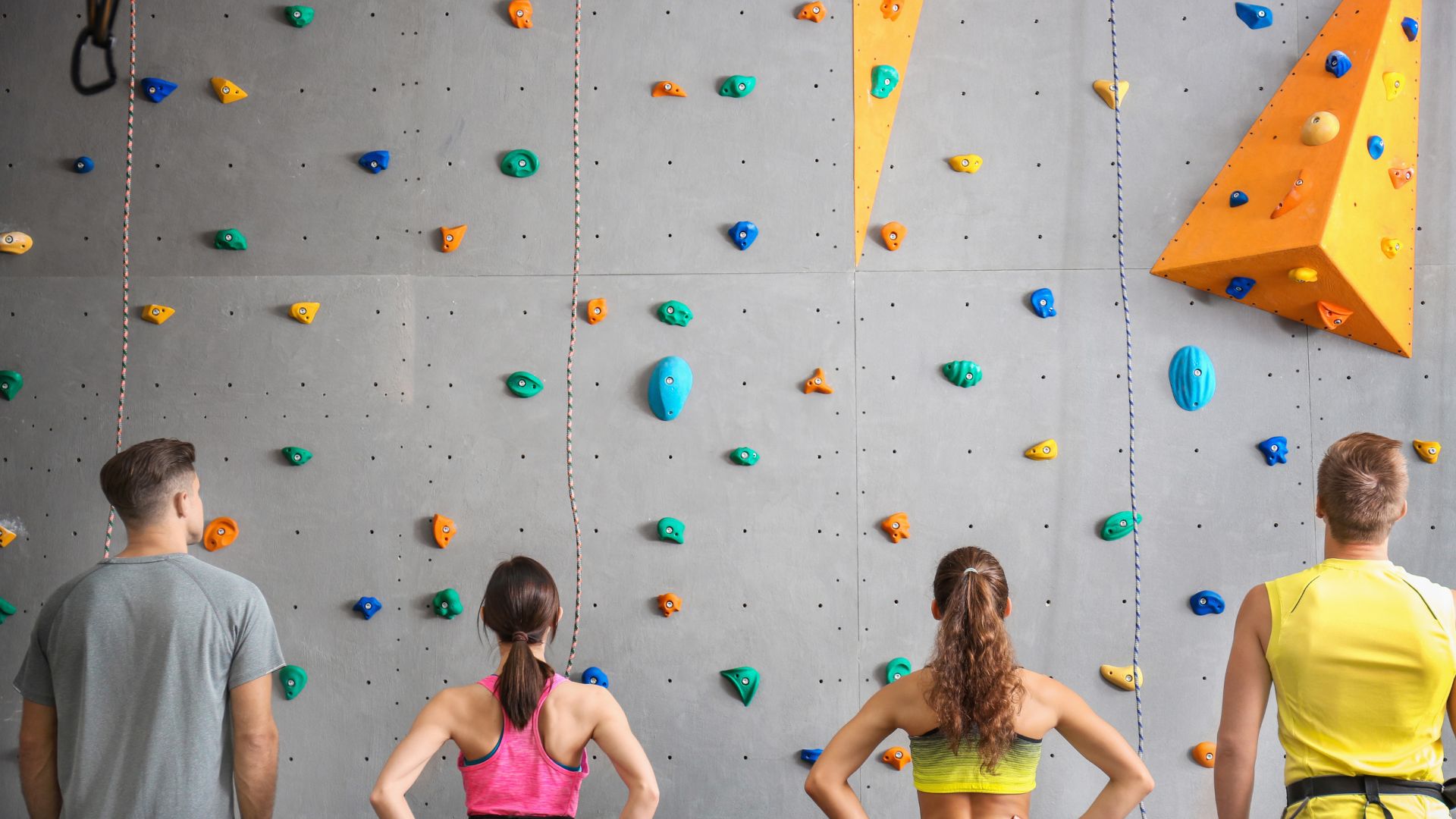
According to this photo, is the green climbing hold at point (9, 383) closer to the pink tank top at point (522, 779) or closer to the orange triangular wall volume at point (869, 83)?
the pink tank top at point (522, 779)

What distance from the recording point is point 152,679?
6.41ft

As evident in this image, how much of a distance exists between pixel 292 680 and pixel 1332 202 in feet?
11.0

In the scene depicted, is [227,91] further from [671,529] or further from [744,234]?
[671,529]

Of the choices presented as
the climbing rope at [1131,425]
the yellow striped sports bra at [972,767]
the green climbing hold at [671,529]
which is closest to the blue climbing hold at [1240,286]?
the climbing rope at [1131,425]

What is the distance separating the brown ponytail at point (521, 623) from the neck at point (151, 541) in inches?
26.7

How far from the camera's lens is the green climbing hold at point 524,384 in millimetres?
2928

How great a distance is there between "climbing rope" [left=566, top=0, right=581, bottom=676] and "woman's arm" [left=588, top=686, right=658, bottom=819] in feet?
2.83

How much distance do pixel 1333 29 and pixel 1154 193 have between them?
0.75m

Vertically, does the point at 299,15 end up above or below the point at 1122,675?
above

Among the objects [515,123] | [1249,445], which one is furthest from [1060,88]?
[515,123]

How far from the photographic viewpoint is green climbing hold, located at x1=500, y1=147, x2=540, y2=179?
297 centimetres

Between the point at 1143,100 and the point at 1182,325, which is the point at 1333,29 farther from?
the point at 1182,325

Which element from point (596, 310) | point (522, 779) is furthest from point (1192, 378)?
point (522, 779)

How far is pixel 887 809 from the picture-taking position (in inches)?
114
